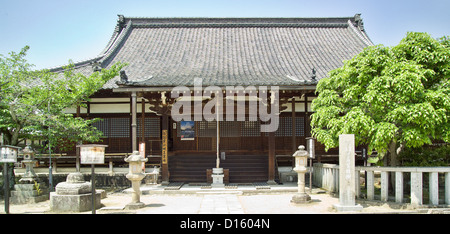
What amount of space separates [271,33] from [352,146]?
15.5 meters

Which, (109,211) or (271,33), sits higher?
(271,33)

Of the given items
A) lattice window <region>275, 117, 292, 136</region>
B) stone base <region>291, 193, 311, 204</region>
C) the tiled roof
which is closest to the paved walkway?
stone base <region>291, 193, 311, 204</region>

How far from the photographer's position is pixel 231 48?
2131cm

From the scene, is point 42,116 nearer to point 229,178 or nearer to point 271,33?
point 229,178

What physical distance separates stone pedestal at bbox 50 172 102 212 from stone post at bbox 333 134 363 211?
7.57 meters

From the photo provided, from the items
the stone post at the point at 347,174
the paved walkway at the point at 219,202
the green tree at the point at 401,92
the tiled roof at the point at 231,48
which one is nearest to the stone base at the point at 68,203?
the paved walkway at the point at 219,202

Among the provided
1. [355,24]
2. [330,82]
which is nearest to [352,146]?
[330,82]

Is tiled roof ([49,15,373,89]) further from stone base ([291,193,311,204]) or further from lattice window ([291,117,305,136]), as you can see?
stone base ([291,193,311,204])

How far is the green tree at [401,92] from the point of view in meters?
9.38

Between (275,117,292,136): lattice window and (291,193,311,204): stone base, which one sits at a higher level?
(275,117,292,136): lattice window

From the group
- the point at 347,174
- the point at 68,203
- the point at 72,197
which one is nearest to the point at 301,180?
the point at 347,174

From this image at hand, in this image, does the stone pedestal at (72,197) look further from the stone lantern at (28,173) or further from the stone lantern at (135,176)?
the stone lantern at (28,173)

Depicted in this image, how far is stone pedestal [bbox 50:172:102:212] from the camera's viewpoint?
10086 mm

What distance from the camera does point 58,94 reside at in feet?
42.4
